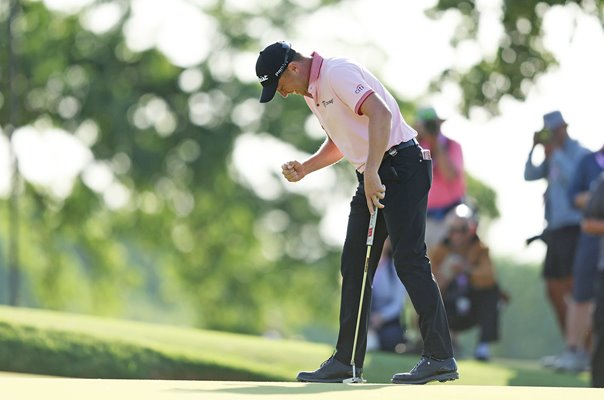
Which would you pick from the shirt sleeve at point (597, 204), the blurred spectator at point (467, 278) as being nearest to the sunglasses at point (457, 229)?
the blurred spectator at point (467, 278)

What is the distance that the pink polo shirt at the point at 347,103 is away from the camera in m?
6.78

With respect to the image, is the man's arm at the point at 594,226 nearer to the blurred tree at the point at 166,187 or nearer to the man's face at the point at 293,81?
the man's face at the point at 293,81

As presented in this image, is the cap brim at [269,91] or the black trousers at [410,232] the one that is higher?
the cap brim at [269,91]

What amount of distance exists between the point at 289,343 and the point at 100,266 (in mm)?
19281

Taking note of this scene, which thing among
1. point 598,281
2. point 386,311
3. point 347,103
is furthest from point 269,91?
point 386,311

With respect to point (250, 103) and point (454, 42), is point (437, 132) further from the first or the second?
point (250, 103)

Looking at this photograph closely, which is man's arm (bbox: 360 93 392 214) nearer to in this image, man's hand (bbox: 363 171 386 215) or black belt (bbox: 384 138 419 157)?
man's hand (bbox: 363 171 386 215)

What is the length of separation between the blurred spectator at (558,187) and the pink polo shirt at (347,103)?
5.93 meters

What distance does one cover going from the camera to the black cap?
6840 mm

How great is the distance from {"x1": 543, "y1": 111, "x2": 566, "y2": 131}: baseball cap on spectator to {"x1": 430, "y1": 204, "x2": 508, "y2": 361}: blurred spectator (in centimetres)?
118

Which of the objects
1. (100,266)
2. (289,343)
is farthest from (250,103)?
(289,343)

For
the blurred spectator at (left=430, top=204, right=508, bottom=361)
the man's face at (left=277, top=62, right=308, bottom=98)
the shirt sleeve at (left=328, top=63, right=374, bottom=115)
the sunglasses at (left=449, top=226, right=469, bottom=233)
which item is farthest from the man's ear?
the sunglasses at (left=449, top=226, right=469, bottom=233)

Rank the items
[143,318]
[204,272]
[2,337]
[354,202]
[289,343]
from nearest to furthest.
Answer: [354,202] < [2,337] < [289,343] < [204,272] < [143,318]

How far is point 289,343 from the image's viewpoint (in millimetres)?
14797
